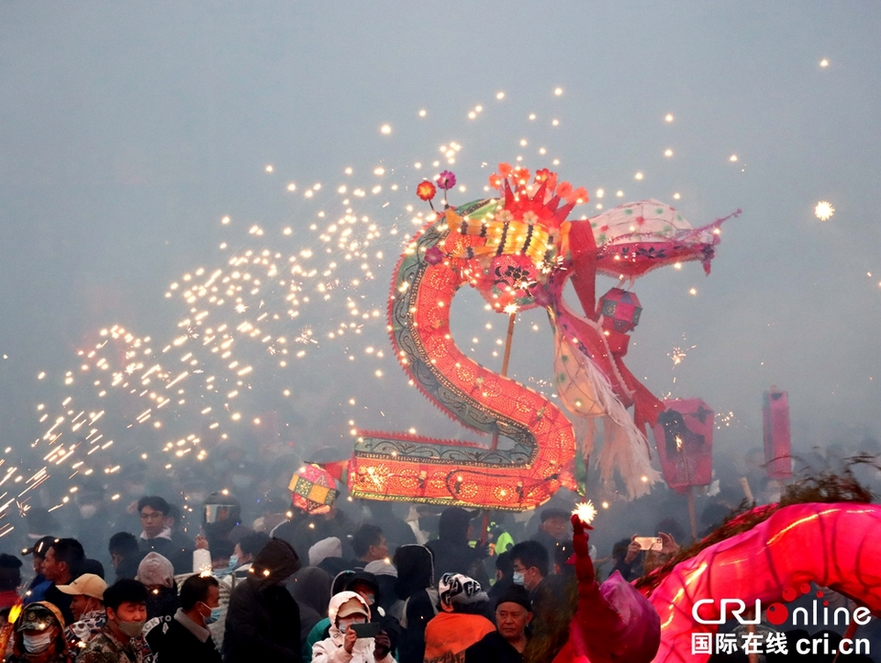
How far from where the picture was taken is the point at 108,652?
3.32 m

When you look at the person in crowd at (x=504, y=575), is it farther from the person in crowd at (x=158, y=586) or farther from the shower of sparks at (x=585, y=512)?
the shower of sparks at (x=585, y=512)

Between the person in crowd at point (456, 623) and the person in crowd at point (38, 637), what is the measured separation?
1476mm

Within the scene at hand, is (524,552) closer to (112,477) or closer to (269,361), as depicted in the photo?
(112,477)

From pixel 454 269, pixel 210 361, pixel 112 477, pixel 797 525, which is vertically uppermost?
pixel 210 361

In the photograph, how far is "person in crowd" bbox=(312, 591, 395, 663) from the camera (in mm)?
3275

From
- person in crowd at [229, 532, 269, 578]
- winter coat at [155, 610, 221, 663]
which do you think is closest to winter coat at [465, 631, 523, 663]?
winter coat at [155, 610, 221, 663]

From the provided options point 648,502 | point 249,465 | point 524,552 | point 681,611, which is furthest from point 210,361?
point 681,611

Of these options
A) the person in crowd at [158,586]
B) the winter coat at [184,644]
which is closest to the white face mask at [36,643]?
the winter coat at [184,644]

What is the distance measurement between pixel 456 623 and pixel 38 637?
1.66 metres

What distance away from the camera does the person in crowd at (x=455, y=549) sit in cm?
624

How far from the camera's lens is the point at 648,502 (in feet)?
30.0

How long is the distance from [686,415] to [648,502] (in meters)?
1.17

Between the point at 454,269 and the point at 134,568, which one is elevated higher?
the point at 454,269

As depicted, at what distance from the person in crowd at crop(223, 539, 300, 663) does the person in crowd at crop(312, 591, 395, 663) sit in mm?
542
